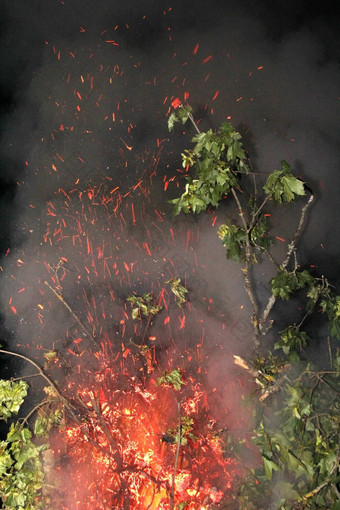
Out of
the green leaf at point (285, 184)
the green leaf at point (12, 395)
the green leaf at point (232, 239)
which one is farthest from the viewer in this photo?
the green leaf at point (232, 239)

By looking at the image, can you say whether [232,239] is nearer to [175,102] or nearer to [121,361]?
[121,361]

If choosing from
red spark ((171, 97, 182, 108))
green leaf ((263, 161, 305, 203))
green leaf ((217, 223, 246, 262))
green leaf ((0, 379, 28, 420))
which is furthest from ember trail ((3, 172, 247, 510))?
green leaf ((263, 161, 305, 203))

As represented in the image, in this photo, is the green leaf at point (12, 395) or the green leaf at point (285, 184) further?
the green leaf at point (12, 395)

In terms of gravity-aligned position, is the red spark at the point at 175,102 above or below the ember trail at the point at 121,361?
above

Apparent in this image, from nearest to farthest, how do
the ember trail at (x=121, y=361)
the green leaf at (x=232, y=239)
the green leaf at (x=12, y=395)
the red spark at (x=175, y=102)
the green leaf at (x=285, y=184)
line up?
1. the green leaf at (x=285, y=184)
2. the green leaf at (x=12, y=395)
3. the green leaf at (x=232, y=239)
4. the ember trail at (x=121, y=361)
5. the red spark at (x=175, y=102)

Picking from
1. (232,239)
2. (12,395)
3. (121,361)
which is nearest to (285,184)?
(232,239)

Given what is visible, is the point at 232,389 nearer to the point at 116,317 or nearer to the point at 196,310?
the point at 196,310

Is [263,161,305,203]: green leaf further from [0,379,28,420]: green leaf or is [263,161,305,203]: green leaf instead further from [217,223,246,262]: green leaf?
[0,379,28,420]: green leaf

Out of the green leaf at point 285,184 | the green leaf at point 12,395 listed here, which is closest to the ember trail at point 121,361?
the green leaf at point 12,395

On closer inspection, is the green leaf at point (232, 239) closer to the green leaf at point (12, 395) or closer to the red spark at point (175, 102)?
the green leaf at point (12, 395)

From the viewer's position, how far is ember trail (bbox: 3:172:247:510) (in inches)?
139

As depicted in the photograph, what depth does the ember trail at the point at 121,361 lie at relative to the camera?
3533 mm

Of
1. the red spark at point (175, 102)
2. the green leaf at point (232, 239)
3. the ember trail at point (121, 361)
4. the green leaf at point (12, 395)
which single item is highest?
the red spark at point (175, 102)

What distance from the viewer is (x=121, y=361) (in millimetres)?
4816
